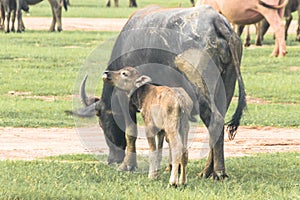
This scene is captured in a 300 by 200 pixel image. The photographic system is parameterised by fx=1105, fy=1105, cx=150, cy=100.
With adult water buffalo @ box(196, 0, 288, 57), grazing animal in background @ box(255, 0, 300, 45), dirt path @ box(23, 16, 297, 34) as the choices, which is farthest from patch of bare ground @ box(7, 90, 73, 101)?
dirt path @ box(23, 16, 297, 34)

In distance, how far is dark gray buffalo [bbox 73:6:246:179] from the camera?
31.6 ft

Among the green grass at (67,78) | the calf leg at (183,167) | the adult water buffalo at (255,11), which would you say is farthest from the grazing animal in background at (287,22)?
the calf leg at (183,167)

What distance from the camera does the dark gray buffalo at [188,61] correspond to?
9.62 m

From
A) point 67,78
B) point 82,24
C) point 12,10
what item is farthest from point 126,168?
point 82,24

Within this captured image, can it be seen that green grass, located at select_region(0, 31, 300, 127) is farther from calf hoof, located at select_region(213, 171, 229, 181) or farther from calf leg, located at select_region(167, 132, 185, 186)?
calf leg, located at select_region(167, 132, 185, 186)

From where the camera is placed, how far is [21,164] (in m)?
10.4

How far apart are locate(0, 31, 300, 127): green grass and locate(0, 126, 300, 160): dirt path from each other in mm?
480

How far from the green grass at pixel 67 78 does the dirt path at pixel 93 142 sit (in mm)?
480

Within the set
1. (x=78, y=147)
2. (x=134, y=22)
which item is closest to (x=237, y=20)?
(x=78, y=147)

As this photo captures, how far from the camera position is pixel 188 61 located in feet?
31.7

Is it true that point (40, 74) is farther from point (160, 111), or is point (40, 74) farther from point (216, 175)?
point (160, 111)

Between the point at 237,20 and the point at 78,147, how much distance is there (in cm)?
1166

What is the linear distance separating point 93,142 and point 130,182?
2.24 meters

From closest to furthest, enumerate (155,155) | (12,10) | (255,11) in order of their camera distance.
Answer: (155,155) < (255,11) < (12,10)
